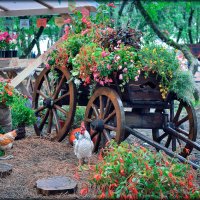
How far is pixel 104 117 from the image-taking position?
5.54m

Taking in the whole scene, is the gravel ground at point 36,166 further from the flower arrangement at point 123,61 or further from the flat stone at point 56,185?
the flower arrangement at point 123,61

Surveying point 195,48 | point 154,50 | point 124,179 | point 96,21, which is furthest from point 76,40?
point 195,48

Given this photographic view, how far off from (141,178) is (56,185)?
4.09 feet

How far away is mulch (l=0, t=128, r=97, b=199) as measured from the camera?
4074 millimetres

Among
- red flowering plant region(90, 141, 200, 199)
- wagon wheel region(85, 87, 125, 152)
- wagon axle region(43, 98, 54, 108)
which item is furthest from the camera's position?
wagon axle region(43, 98, 54, 108)

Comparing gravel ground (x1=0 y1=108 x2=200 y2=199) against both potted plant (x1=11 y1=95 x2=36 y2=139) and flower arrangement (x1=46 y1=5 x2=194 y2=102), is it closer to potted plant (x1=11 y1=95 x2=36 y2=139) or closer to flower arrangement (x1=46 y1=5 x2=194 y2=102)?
potted plant (x1=11 y1=95 x2=36 y2=139)

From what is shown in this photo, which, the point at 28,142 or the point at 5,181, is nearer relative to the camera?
the point at 5,181

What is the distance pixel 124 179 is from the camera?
325 centimetres

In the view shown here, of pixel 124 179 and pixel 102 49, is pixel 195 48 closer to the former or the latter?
pixel 102 49

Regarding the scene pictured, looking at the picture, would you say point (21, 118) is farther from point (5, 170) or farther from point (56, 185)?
point (56, 185)

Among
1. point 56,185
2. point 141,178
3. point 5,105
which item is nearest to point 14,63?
point 5,105

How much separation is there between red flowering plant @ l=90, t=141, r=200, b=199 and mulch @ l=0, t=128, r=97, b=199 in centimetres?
39

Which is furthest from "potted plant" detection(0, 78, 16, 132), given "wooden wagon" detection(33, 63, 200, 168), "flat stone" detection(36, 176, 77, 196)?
"flat stone" detection(36, 176, 77, 196)

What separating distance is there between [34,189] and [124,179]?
1280 millimetres
